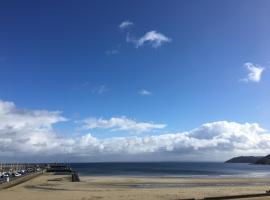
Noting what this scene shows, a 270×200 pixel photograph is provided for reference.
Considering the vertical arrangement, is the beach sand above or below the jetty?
below

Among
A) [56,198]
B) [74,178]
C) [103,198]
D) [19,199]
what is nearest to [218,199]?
[103,198]

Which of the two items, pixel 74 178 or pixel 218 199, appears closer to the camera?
pixel 218 199

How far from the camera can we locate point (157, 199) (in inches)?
1655

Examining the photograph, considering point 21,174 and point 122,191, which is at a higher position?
point 21,174

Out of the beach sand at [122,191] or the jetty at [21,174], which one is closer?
the beach sand at [122,191]

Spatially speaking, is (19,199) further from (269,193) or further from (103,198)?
(269,193)

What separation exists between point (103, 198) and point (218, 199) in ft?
41.6

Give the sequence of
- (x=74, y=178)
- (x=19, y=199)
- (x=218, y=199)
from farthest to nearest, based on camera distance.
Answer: (x=74, y=178)
(x=19, y=199)
(x=218, y=199)

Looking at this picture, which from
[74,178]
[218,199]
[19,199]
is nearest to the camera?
[218,199]

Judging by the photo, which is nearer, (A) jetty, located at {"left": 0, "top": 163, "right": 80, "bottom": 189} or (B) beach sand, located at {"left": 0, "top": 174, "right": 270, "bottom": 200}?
(B) beach sand, located at {"left": 0, "top": 174, "right": 270, "bottom": 200}

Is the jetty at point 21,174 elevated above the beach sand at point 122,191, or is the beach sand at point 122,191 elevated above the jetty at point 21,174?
the jetty at point 21,174

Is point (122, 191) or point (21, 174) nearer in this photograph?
point (122, 191)

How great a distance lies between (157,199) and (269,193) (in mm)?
12054

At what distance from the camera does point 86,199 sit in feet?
139
